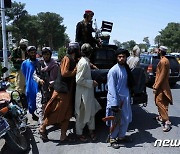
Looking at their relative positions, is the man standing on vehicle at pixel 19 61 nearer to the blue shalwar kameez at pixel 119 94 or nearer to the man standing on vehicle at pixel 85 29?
the man standing on vehicle at pixel 85 29

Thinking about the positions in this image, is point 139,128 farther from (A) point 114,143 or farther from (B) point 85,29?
(B) point 85,29

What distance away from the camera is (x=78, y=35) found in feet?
22.6

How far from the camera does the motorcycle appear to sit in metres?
4.23

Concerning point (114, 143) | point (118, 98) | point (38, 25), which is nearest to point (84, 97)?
point (118, 98)

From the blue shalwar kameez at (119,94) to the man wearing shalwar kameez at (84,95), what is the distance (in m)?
0.34

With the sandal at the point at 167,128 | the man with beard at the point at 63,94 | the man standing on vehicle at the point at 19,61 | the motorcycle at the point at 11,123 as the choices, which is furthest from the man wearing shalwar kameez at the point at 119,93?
the man standing on vehicle at the point at 19,61

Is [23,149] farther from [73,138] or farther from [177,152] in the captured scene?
[177,152]

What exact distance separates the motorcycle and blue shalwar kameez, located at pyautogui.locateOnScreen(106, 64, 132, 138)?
1495mm

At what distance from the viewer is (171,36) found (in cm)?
7175

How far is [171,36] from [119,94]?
70.3 m

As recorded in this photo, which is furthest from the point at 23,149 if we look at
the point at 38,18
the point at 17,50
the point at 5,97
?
the point at 38,18

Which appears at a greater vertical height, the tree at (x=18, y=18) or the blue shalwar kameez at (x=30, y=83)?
the tree at (x=18, y=18)

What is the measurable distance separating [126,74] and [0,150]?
97.5 inches

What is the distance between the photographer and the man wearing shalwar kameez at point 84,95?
4.98 metres
